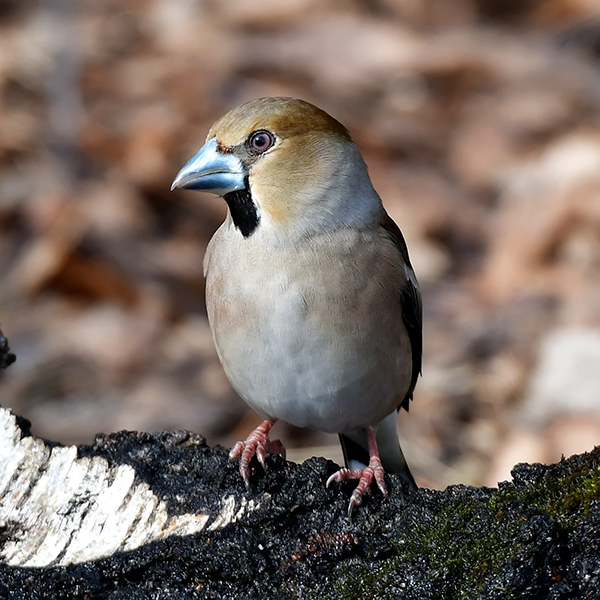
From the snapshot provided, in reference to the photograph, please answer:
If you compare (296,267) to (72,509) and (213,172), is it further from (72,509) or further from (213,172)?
(72,509)

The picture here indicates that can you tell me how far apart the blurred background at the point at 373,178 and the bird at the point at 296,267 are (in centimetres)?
213

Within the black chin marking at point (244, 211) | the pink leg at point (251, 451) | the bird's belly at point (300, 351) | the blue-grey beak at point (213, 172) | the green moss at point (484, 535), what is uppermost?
the blue-grey beak at point (213, 172)

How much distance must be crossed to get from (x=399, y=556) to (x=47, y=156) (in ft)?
22.0

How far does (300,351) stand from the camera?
3748 mm

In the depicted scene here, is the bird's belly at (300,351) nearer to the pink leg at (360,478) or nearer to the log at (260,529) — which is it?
the pink leg at (360,478)

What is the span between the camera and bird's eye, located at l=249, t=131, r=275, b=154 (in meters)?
3.78

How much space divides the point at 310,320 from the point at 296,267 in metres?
0.20

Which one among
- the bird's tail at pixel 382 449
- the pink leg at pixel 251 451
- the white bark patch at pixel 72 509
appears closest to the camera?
the white bark patch at pixel 72 509

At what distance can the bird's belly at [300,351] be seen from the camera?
371 cm

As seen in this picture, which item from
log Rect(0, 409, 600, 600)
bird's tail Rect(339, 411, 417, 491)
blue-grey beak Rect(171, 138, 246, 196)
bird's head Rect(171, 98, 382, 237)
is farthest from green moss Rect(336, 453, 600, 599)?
bird's tail Rect(339, 411, 417, 491)

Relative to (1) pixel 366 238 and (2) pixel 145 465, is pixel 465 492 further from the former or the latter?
(1) pixel 366 238

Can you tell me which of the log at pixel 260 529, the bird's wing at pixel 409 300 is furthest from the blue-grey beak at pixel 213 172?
the log at pixel 260 529

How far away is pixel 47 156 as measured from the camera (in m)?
8.71

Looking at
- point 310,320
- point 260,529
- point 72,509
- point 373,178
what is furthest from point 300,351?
point 373,178
